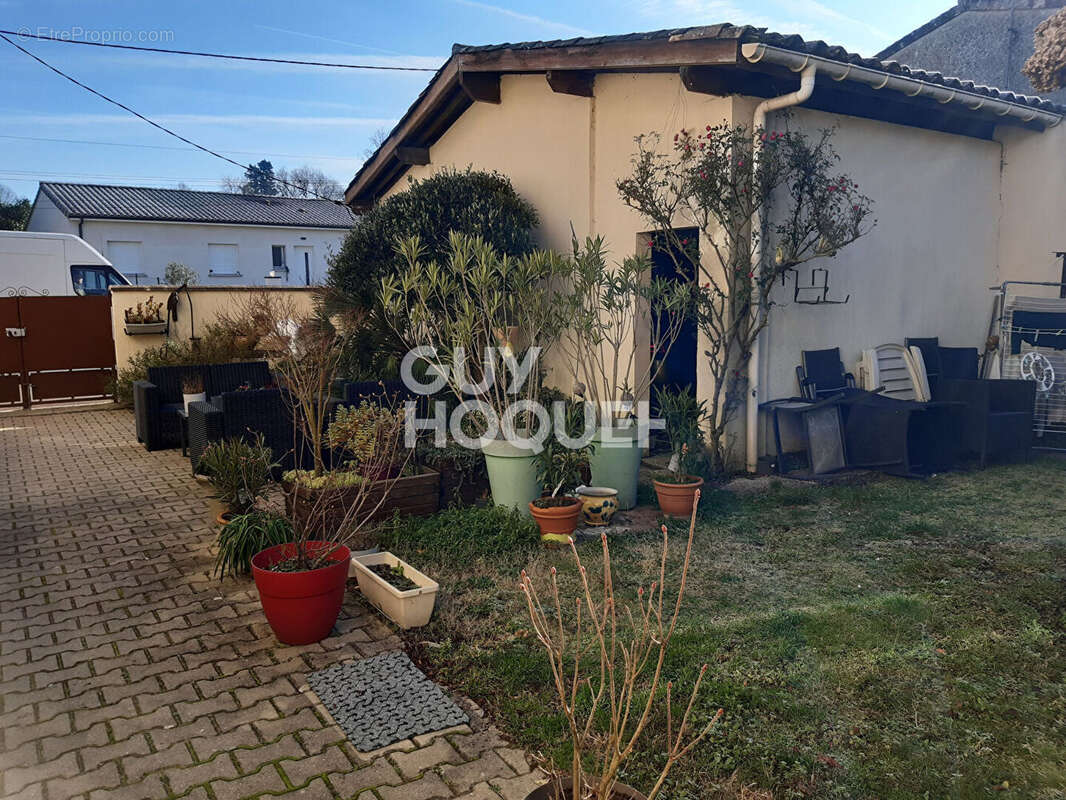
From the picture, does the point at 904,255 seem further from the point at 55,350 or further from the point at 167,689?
the point at 55,350

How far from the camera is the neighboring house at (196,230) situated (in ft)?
82.6

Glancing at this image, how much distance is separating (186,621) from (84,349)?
10686 mm

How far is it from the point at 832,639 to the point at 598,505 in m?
2.24

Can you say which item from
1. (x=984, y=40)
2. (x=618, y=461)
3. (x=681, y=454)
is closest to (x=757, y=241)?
(x=681, y=454)

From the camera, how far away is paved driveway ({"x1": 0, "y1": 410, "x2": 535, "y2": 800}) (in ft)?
8.87

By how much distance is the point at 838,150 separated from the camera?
24.7 ft

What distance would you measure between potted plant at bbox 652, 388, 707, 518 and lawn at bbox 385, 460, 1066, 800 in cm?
26

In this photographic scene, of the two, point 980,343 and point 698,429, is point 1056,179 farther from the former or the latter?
point 698,429

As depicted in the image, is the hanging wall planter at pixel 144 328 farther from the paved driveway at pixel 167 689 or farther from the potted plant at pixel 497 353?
the potted plant at pixel 497 353

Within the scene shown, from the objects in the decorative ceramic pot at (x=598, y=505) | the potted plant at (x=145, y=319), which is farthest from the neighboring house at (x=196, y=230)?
the decorative ceramic pot at (x=598, y=505)

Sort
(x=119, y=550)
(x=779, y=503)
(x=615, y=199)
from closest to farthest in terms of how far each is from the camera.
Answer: (x=119, y=550), (x=779, y=503), (x=615, y=199)

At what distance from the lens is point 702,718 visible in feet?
9.93

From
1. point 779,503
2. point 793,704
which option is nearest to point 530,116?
point 779,503

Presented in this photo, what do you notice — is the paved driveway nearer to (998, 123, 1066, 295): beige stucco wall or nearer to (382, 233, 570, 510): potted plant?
(382, 233, 570, 510): potted plant
